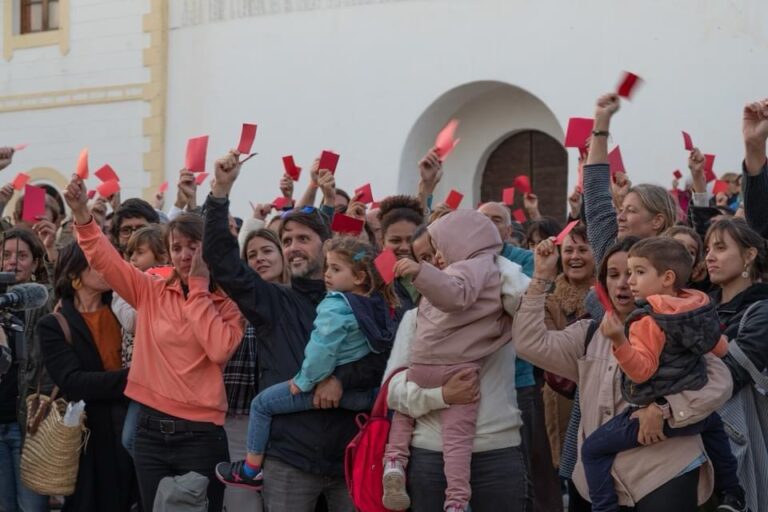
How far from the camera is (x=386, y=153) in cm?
1416

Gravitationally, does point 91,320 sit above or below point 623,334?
below

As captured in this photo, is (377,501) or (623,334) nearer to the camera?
(623,334)

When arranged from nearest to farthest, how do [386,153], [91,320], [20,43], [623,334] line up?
[623,334]
[91,320]
[386,153]
[20,43]

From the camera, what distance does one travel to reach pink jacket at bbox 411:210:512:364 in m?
4.60

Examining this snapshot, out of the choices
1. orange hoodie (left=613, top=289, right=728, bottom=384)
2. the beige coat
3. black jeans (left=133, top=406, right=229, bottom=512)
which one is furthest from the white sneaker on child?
black jeans (left=133, top=406, right=229, bottom=512)

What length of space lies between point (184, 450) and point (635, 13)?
866 cm

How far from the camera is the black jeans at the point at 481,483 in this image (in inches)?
182

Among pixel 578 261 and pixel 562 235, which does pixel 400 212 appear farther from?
pixel 562 235

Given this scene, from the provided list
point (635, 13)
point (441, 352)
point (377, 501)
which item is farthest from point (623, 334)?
point (635, 13)

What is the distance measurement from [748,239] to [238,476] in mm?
2354

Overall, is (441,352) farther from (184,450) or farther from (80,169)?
(80,169)

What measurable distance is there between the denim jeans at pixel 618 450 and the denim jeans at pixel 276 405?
100 cm

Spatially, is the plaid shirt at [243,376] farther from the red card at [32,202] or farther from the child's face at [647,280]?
the red card at [32,202]

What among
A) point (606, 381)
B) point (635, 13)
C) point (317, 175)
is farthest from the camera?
point (635, 13)
